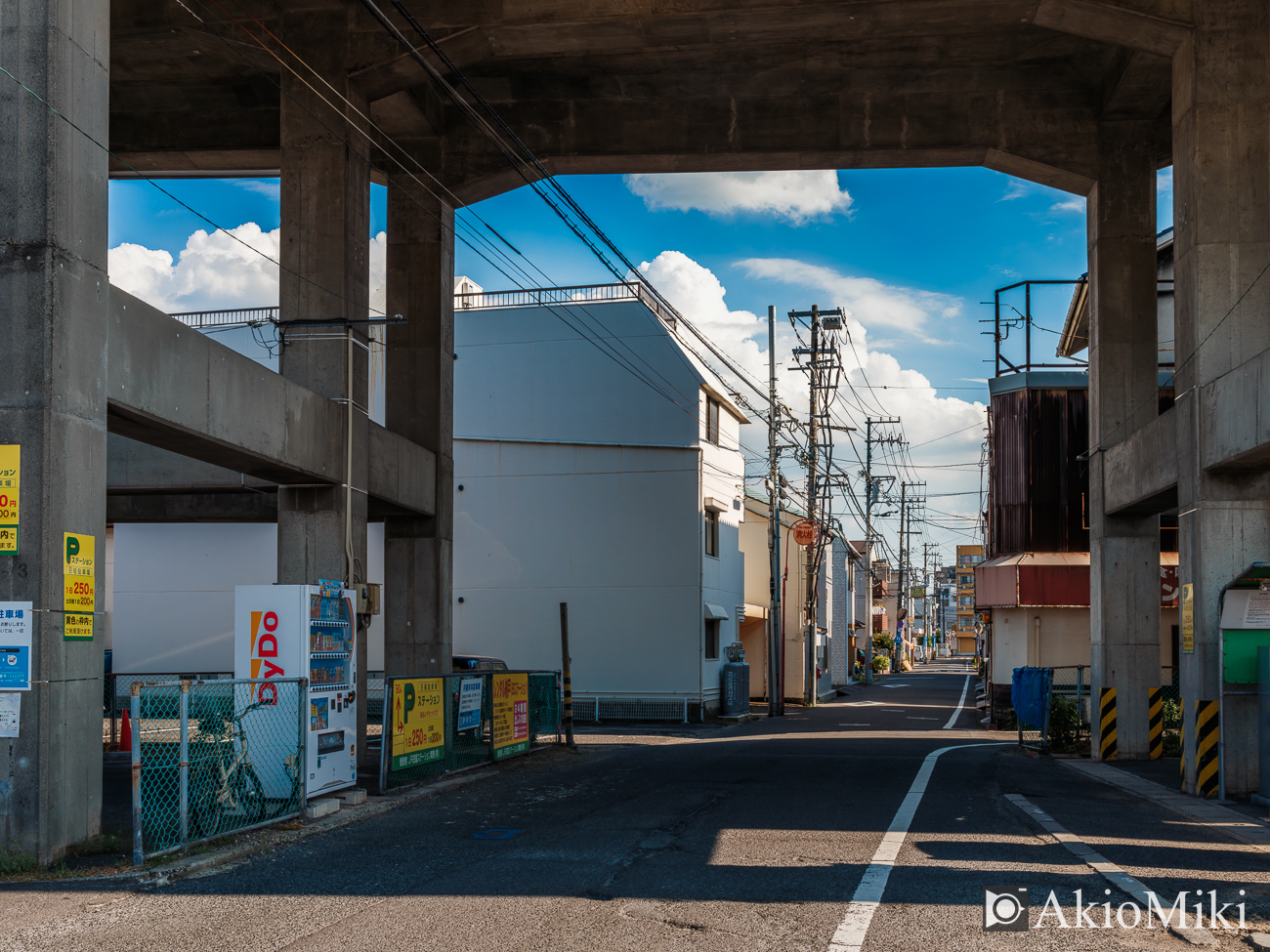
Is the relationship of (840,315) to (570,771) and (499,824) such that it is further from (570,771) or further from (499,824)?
(499,824)

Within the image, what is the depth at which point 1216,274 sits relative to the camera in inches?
632

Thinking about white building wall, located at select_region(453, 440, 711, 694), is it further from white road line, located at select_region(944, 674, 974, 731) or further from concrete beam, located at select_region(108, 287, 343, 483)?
concrete beam, located at select_region(108, 287, 343, 483)

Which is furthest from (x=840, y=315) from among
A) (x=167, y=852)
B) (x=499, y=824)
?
(x=167, y=852)

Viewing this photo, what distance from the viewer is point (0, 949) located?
720 cm

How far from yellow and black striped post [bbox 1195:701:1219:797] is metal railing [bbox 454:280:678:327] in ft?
66.2

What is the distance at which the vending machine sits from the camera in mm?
13258

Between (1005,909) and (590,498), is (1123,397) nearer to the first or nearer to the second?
(590,498)

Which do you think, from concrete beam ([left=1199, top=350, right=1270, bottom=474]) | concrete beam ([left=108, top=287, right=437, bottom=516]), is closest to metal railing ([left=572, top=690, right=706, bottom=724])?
concrete beam ([left=108, top=287, right=437, bottom=516])

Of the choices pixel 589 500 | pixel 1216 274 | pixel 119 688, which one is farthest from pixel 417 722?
pixel 119 688

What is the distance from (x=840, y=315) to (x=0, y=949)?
35.7m

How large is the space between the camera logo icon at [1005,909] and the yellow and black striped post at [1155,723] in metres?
14.1

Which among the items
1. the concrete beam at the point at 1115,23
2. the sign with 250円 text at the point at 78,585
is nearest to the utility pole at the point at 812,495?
the concrete beam at the point at 1115,23

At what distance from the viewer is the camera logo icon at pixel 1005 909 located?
737 cm

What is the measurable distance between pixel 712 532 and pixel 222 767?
78.2 ft
